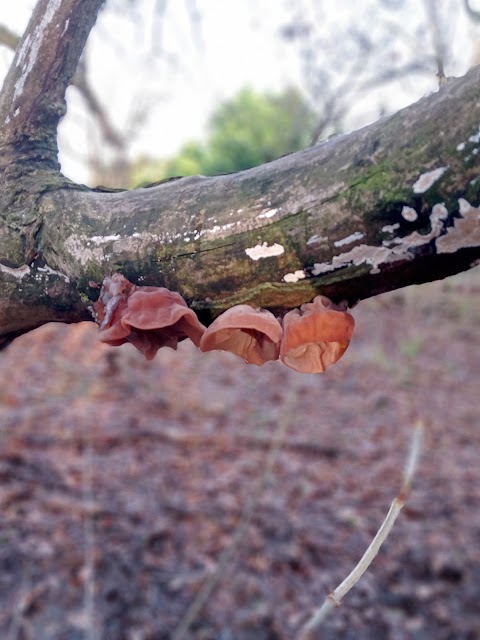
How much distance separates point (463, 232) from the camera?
92cm

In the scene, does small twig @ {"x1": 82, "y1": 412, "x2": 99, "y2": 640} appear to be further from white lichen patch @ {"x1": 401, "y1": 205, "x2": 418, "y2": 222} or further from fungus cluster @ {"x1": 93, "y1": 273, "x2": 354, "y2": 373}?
white lichen patch @ {"x1": 401, "y1": 205, "x2": 418, "y2": 222}

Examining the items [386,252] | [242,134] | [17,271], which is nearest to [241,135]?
[242,134]

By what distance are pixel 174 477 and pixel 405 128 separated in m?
4.33

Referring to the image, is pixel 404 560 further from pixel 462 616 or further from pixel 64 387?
pixel 64 387

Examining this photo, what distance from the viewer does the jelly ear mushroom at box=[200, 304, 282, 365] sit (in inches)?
41.7

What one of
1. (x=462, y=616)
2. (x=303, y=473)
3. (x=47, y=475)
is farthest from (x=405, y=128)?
A: (x=303, y=473)

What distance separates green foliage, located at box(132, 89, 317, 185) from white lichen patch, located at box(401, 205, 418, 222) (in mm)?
5443

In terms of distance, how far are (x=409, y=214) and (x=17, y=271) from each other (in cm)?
83

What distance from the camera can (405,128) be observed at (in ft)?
3.14

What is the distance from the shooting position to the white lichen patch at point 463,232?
2.97 feet

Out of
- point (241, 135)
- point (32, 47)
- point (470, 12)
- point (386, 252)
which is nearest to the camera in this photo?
point (386, 252)

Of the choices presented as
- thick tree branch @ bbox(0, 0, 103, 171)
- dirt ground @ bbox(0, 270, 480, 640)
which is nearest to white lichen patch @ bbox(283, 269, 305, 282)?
thick tree branch @ bbox(0, 0, 103, 171)

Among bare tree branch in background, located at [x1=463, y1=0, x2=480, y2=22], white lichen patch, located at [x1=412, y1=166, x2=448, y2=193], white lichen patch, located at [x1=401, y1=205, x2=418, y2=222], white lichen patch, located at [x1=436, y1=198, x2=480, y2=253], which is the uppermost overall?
bare tree branch in background, located at [x1=463, y1=0, x2=480, y2=22]

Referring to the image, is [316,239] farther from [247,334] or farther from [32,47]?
[32,47]
